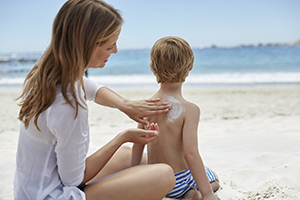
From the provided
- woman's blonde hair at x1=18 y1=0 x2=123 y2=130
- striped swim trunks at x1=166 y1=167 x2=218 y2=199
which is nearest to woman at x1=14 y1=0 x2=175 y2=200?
woman's blonde hair at x1=18 y1=0 x2=123 y2=130

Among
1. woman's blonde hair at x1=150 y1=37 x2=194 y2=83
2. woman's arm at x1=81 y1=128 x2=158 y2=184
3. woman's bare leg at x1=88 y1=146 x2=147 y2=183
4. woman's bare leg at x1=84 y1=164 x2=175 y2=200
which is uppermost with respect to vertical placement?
woman's blonde hair at x1=150 y1=37 x2=194 y2=83

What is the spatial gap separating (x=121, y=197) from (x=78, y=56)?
901mm

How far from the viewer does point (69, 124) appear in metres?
1.52

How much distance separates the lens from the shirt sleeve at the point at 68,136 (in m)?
1.51

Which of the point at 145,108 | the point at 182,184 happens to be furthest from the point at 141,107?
the point at 182,184

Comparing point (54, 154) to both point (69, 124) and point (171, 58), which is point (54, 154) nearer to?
point (69, 124)

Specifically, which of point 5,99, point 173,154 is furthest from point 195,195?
point 5,99

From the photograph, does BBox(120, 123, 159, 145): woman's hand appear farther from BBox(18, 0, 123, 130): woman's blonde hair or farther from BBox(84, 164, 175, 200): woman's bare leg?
BBox(18, 0, 123, 130): woman's blonde hair

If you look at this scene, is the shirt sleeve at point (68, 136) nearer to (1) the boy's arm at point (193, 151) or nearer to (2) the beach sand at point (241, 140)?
(1) the boy's arm at point (193, 151)

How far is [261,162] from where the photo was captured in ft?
10.2

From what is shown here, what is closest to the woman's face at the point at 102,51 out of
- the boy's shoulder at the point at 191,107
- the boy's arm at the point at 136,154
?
Answer: the boy's shoulder at the point at 191,107

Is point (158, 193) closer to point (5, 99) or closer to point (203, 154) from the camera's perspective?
point (203, 154)

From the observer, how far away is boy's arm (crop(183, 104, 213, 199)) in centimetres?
210

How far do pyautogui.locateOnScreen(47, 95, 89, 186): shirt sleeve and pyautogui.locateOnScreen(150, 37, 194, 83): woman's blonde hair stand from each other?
0.78m
